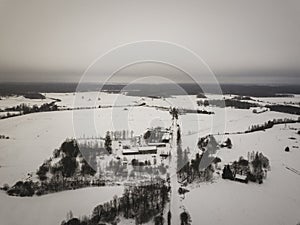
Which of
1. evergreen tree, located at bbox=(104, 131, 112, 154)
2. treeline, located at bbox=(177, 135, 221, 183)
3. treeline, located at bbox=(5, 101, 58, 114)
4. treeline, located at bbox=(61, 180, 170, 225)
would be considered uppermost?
treeline, located at bbox=(5, 101, 58, 114)

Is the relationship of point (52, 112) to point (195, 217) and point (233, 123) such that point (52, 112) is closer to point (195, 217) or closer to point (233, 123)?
point (233, 123)

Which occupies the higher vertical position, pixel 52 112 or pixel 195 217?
pixel 52 112

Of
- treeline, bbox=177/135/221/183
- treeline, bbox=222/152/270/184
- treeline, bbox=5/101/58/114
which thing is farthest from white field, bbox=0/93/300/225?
treeline, bbox=5/101/58/114

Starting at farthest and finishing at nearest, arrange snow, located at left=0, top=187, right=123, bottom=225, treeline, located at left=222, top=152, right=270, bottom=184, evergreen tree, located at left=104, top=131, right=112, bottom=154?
1. evergreen tree, located at left=104, top=131, right=112, bottom=154
2. treeline, located at left=222, top=152, right=270, bottom=184
3. snow, located at left=0, top=187, right=123, bottom=225

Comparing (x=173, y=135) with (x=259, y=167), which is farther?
(x=173, y=135)

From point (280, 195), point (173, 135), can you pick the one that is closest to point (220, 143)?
point (173, 135)

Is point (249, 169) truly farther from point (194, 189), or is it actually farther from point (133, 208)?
point (133, 208)

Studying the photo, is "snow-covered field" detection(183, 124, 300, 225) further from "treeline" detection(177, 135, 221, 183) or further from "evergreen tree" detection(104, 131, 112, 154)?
"evergreen tree" detection(104, 131, 112, 154)

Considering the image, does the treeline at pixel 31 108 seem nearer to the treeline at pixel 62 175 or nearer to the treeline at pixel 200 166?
the treeline at pixel 62 175
